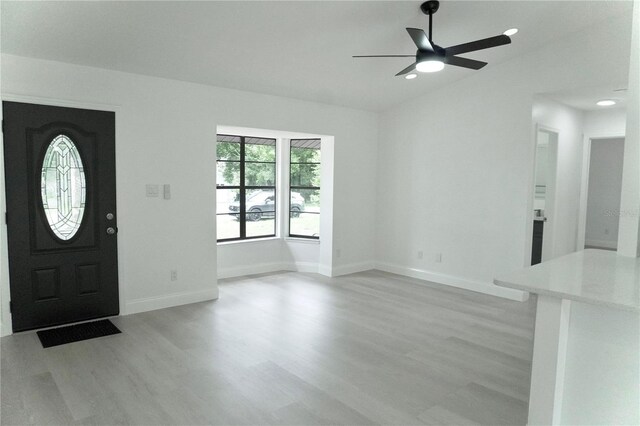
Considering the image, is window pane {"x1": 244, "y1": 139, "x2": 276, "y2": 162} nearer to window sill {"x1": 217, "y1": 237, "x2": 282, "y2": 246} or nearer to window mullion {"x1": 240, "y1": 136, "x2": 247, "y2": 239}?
window mullion {"x1": 240, "y1": 136, "x2": 247, "y2": 239}

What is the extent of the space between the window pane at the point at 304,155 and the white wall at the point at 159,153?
1.18 metres

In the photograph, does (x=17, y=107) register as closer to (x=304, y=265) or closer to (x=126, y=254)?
(x=126, y=254)

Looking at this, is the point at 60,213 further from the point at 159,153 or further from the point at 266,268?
the point at 266,268

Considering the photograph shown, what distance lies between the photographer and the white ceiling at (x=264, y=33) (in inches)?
126

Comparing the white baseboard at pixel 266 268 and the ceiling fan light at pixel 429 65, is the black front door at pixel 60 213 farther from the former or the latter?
the ceiling fan light at pixel 429 65

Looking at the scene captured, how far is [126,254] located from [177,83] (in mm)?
1928

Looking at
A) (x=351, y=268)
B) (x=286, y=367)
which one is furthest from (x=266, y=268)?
(x=286, y=367)

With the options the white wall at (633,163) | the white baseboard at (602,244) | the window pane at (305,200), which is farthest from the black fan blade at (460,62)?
the white baseboard at (602,244)

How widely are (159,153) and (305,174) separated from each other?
8.83ft

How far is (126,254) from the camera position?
4.31 m

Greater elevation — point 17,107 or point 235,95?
point 235,95

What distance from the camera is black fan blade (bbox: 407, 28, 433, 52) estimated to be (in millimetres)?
2953

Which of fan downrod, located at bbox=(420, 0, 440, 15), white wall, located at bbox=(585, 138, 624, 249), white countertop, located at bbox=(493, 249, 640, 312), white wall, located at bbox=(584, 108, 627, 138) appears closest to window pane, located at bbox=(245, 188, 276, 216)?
fan downrod, located at bbox=(420, 0, 440, 15)

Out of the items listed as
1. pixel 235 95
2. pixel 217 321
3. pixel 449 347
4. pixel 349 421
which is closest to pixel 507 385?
pixel 449 347
